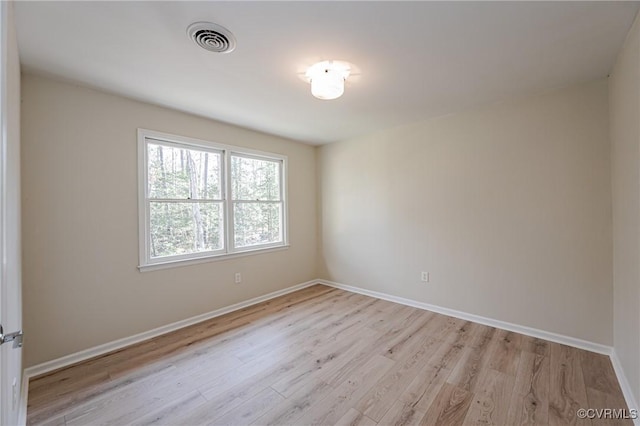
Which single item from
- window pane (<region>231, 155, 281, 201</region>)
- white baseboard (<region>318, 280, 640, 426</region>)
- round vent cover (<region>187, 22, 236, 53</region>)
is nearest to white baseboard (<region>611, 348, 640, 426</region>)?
white baseboard (<region>318, 280, 640, 426</region>)

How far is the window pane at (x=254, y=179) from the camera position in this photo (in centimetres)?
362

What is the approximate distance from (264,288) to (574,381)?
3.25 m

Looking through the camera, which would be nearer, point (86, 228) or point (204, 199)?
point (86, 228)

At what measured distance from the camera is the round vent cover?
1627mm

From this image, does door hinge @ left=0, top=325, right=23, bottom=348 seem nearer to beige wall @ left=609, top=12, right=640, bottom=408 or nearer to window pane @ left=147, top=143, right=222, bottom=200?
window pane @ left=147, top=143, right=222, bottom=200

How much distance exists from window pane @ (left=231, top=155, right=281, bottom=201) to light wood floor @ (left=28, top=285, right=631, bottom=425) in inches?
68.2

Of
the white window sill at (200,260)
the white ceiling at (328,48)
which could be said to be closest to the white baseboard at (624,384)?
the white ceiling at (328,48)

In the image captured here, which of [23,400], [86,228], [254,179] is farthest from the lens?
[254,179]

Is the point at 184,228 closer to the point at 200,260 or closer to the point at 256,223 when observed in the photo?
the point at 200,260

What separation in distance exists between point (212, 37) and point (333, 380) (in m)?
2.54

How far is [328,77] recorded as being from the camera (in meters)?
2.07

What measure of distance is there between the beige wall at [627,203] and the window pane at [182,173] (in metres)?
3.66

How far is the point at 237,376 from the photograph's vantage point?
82.7 inches

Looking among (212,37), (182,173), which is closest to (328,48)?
(212,37)
